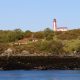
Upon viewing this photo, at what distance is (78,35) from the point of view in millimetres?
161875

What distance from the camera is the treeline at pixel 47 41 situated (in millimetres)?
130000

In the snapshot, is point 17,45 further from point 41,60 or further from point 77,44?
point 41,60

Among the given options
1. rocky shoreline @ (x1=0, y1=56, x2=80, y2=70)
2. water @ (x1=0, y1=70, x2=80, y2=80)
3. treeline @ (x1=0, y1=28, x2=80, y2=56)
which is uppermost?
treeline @ (x1=0, y1=28, x2=80, y2=56)

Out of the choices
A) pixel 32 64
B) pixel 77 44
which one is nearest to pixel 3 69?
pixel 32 64

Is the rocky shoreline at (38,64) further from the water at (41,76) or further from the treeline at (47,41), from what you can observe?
the treeline at (47,41)

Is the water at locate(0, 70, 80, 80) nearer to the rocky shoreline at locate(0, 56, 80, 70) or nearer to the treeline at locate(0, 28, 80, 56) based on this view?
the rocky shoreline at locate(0, 56, 80, 70)

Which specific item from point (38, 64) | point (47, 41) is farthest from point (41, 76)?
point (47, 41)

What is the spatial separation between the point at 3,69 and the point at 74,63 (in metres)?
11.5

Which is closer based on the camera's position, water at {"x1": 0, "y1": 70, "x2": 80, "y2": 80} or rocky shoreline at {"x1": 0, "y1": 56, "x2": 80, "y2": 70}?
water at {"x1": 0, "y1": 70, "x2": 80, "y2": 80}

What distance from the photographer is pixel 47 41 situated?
142125 mm

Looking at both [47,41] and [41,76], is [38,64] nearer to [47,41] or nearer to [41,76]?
[41,76]

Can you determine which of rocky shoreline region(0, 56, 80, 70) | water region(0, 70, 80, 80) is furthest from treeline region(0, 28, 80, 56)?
water region(0, 70, 80, 80)

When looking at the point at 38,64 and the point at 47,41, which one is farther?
the point at 47,41

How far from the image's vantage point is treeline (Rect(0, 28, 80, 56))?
427 ft
